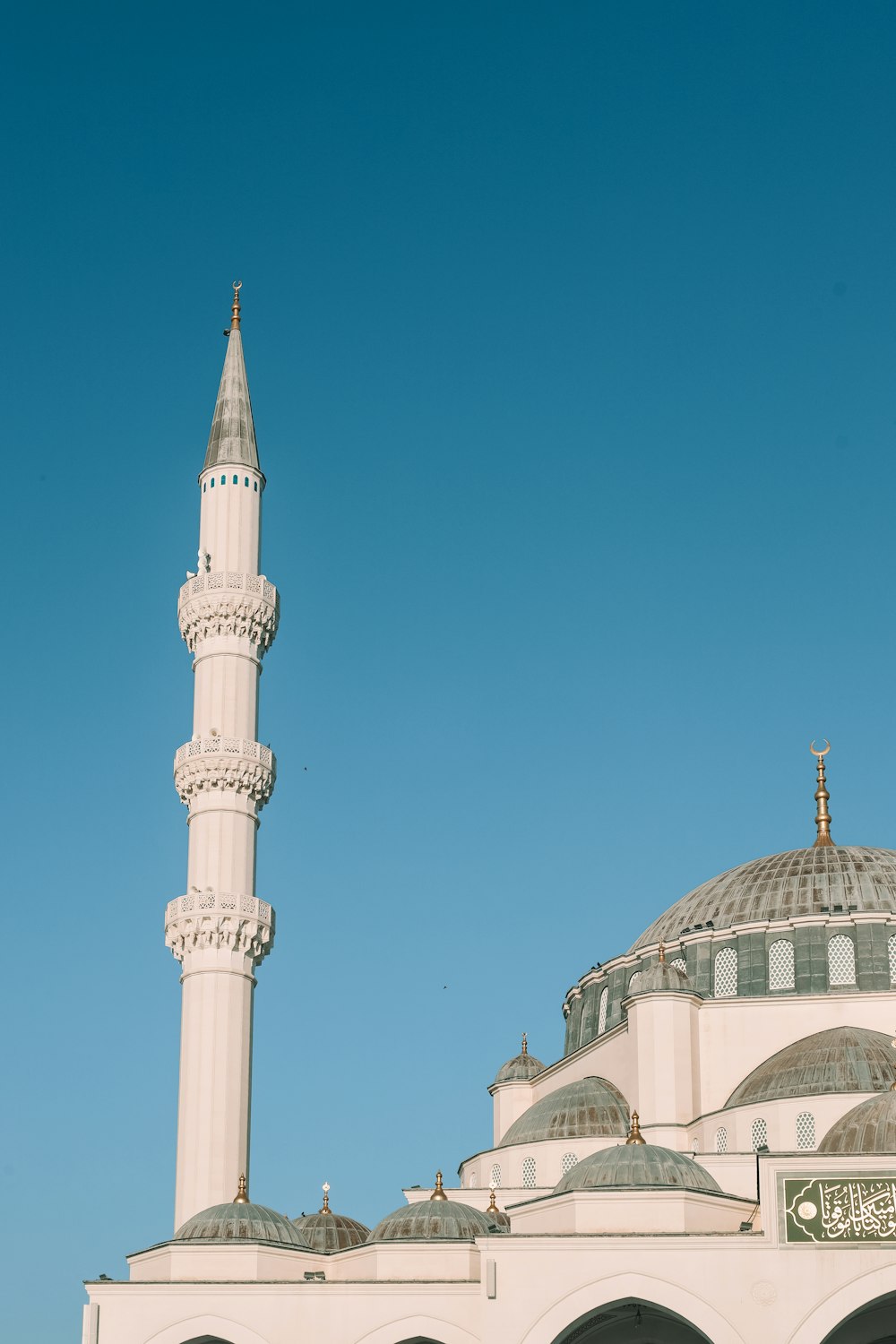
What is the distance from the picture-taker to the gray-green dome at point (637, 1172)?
25953 mm

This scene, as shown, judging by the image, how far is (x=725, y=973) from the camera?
3506 cm

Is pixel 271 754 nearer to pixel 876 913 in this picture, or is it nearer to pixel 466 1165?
pixel 466 1165

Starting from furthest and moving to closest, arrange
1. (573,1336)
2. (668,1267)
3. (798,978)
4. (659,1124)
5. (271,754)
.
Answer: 1. (271,754)
2. (798,978)
3. (659,1124)
4. (573,1336)
5. (668,1267)

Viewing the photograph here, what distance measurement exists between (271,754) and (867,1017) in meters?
11.9

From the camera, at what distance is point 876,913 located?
113 ft

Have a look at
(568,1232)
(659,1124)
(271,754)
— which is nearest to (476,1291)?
(568,1232)

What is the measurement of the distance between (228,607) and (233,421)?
4188 millimetres

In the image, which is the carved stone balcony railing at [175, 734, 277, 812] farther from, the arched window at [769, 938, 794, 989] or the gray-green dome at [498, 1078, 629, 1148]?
the arched window at [769, 938, 794, 989]

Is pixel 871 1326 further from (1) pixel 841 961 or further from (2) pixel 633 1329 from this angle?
(1) pixel 841 961

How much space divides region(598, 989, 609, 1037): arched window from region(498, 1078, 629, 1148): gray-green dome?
124 inches

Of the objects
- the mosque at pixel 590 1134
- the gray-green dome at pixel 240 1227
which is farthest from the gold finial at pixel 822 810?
Result: the gray-green dome at pixel 240 1227

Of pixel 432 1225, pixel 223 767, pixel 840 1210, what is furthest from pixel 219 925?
pixel 840 1210

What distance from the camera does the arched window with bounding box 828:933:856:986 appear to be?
111ft

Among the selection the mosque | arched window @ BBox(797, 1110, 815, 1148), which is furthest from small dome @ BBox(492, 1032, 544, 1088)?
arched window @ BBox(797, 1110, 815, 1148)
